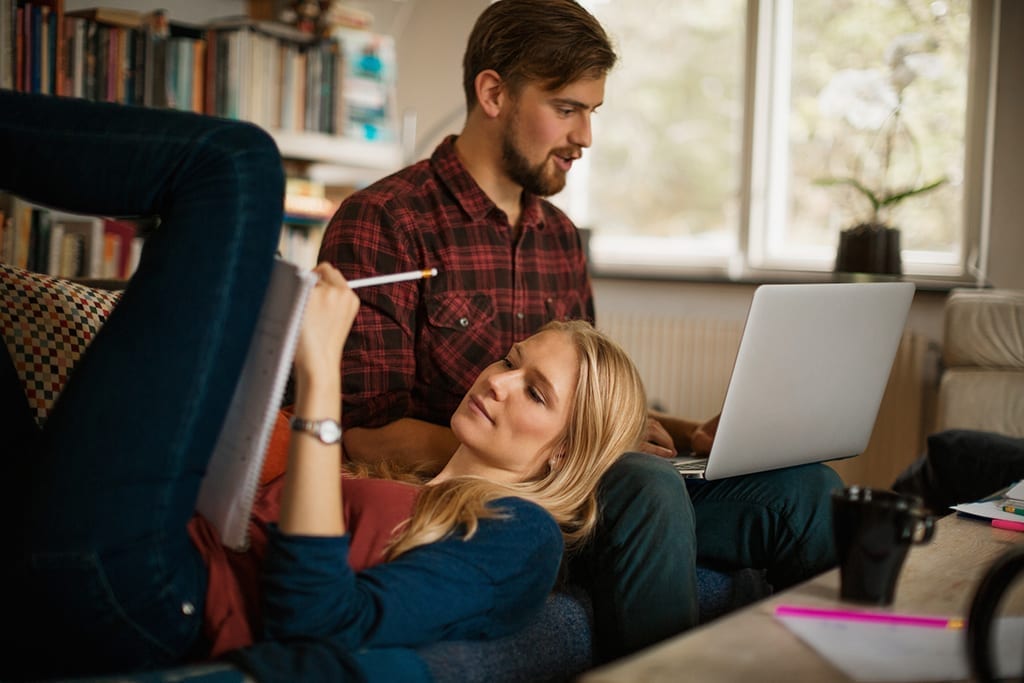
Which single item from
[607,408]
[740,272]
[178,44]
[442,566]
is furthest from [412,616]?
[740,272]

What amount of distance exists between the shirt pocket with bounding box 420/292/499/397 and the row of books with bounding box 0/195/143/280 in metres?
1.18

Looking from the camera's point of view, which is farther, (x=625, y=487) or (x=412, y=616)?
(x=625, y=487)

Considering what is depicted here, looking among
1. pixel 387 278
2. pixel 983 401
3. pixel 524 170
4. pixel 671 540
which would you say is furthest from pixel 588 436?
pixel 983 401

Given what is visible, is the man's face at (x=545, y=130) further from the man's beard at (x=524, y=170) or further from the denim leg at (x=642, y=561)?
the denim leg at (x=642, y=561)

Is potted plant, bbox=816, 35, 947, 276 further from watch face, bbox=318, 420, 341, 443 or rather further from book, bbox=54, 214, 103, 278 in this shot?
watch face, bbox=318, 420, 341, 443

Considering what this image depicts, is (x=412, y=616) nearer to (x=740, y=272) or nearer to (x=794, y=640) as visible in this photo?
(x=794, y=640)

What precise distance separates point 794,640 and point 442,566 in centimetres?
42

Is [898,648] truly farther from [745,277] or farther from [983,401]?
[745,277]

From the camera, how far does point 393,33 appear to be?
4.54 m

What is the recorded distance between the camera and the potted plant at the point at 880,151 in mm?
3283

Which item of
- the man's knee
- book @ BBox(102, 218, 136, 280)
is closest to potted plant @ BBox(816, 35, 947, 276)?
the man's knee

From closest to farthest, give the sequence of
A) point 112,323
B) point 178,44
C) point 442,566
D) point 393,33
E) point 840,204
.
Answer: point 112,323 < point 442,566 < point 178,44 < point 840,204 < point 393,33

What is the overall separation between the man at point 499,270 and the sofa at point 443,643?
0.07 m

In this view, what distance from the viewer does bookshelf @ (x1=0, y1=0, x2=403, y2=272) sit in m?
2.90
